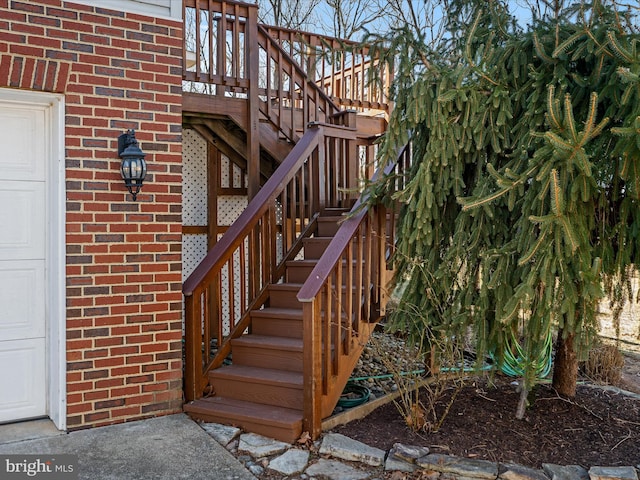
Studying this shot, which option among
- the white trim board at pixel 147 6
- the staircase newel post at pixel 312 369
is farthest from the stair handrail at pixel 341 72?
the staircase newel post at pixel 312 369

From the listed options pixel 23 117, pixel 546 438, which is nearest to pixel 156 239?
pixel 23 117

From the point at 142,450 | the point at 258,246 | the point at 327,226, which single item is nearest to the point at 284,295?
the point at 258,246

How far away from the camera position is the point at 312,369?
3.54 meters

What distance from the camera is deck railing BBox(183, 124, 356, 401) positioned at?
4.10 meters

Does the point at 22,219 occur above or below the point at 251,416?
above

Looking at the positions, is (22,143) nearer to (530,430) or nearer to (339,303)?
(339,303)

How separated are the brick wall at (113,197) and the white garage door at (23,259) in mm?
269

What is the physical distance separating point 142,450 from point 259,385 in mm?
871

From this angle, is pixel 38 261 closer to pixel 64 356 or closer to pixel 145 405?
pixel 64 356

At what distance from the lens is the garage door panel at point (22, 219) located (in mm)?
3598

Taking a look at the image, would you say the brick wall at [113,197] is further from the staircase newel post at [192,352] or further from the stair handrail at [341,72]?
the stair handrail at [341,72]

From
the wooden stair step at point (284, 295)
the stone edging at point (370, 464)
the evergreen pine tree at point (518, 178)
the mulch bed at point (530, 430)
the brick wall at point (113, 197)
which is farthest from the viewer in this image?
the wooden stair step at point (284, 295)

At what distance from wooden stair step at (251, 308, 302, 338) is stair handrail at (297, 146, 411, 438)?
0.28m

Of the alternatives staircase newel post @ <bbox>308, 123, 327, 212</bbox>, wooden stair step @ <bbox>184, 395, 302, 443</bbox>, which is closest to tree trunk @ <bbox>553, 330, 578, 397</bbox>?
wooden stair step @ <bbox>184, 395, 302, 443</bbox>
